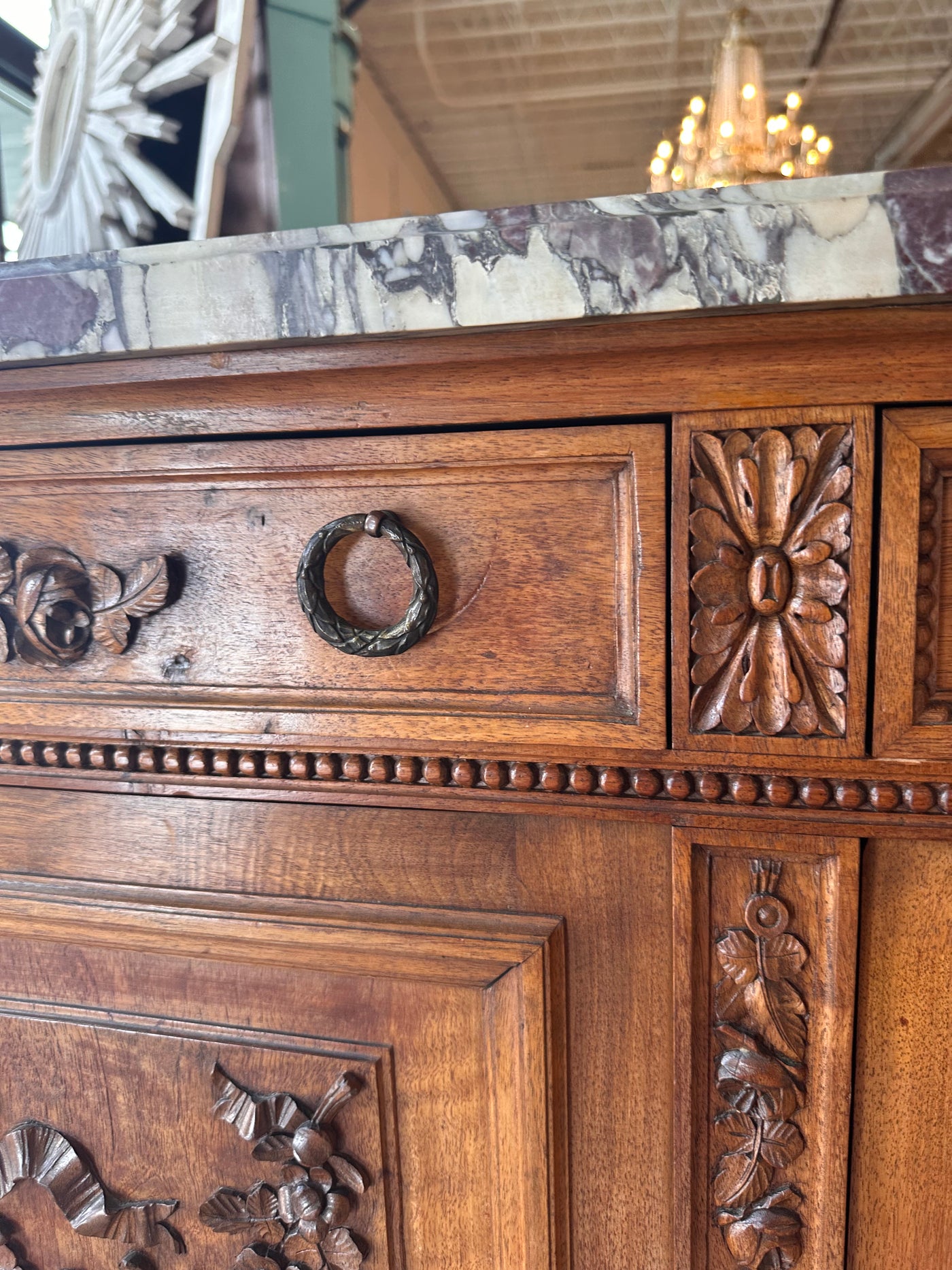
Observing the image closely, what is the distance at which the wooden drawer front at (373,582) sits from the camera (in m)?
0.27

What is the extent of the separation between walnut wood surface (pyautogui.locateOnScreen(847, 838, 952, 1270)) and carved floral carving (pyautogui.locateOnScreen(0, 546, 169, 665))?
0.92 feet

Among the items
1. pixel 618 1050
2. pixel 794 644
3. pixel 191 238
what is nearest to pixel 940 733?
pixel 794 644

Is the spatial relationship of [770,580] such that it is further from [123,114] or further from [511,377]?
[123,114]

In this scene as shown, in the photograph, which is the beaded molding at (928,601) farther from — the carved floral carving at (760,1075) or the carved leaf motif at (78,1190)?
the carved leaf motif at (78,1190)

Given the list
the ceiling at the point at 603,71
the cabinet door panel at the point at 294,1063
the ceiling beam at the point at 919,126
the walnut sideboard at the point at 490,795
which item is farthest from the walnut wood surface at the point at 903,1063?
the ceiling beam at the point at 919,126

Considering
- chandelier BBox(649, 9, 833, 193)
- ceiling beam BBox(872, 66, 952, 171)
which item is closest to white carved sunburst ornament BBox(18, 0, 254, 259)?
chandelier BBox(649, 9, 833, 193)

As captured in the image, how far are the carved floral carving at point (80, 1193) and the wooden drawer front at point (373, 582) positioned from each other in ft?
0.65

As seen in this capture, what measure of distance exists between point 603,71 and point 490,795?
9.60ft

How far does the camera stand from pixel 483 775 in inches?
11.7

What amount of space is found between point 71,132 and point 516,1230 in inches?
21.6

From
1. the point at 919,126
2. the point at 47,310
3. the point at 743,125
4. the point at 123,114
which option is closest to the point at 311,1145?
the point at 47,310

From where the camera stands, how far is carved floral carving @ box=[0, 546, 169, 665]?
313 mm

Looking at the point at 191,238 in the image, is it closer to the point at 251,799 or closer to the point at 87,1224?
the point at 251,799

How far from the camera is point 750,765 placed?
0.89 feet
